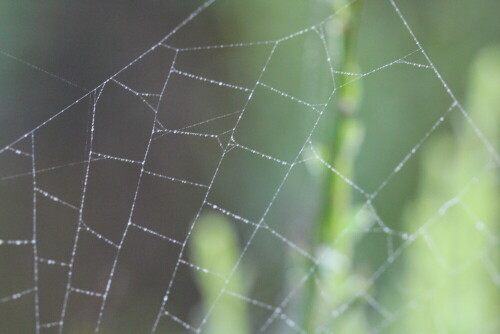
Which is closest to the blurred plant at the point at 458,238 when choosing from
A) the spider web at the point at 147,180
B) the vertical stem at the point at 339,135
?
the vertical stem at the point at 339,135

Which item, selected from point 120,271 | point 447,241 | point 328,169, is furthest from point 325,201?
point 120,271

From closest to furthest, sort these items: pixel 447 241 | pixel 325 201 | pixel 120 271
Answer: pixel 325 201, pixel 447 241, pixel 120 271

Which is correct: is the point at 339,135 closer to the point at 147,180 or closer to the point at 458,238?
the point at 458,238

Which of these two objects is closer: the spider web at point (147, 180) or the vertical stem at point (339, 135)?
the vertical stem at point (339, 135)

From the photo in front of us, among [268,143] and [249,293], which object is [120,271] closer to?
[249,293]

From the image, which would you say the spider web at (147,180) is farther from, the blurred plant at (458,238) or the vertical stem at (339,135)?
the vertical stem at (339,135)

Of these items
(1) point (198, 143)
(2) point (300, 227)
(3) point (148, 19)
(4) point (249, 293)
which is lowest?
(4) point (249, 293)

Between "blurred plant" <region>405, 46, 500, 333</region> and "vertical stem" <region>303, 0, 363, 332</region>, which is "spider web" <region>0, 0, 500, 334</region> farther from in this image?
"vertical stem" <region>303, 0, 363, 332</region>

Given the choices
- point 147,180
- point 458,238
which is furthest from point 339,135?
point 147,180

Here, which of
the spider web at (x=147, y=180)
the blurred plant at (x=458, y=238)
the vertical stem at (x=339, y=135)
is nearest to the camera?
the vertical stem at (x=339, y=135)
